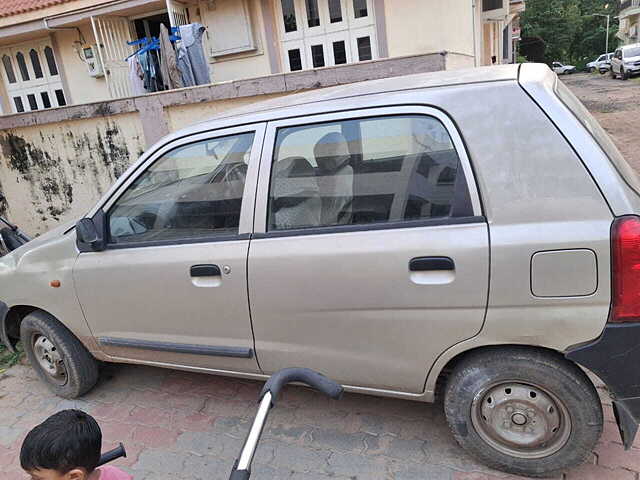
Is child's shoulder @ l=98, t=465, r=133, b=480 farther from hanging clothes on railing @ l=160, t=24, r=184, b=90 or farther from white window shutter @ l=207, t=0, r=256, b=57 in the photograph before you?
white window shutter @ l=207, t=0, r=256, b=57

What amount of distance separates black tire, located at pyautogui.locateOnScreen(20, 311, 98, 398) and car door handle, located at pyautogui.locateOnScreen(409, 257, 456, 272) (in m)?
2.36

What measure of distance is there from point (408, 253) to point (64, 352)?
95.2 inches

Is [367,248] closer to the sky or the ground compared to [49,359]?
closer to the sky

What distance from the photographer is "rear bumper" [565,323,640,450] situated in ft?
6.26

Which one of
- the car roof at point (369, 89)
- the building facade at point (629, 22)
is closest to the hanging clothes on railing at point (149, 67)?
the car roof at point (369, 89)

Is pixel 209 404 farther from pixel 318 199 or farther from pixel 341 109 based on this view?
pixel 341 109

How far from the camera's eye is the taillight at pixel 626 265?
5.95 ft

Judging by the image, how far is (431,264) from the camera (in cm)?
Result: 207

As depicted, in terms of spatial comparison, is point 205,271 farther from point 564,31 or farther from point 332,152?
point 564,31

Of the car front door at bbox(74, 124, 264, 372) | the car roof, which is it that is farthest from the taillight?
the car front door at bbox(74, 124, 264, 372)

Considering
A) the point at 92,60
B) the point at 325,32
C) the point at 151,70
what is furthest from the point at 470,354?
the point at 92,60

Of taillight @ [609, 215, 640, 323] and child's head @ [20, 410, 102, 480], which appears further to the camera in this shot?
taillight @ [609, 215, 640, 323]

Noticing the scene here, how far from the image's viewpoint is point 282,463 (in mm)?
2592

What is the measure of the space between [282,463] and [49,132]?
6533 millimetres
